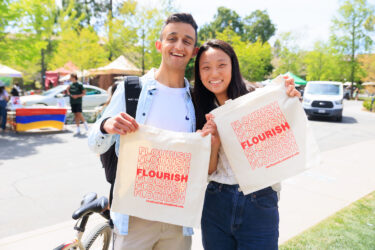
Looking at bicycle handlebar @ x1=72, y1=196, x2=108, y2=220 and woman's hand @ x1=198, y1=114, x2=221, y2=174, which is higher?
woman's hand @ x1=198, y1=114, x2=221, y2=174

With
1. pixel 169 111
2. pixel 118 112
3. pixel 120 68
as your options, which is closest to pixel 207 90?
pixel 169 111

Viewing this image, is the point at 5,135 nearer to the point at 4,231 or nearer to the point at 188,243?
the point at 4,231

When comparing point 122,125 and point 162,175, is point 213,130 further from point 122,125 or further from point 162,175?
point 122,125

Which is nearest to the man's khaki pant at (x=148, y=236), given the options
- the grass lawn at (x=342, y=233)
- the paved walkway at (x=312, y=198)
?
the paved walkway at (x=312, y=198)

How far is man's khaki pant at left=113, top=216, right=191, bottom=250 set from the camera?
65.9 inches

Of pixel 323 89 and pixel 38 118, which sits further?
pixel 323 89

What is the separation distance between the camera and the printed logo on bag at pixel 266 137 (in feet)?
5.27

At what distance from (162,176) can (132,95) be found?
547 mm

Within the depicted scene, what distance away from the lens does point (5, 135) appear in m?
9.27

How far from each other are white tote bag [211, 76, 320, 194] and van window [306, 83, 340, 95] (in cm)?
1543

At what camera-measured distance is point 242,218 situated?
64.6 inches

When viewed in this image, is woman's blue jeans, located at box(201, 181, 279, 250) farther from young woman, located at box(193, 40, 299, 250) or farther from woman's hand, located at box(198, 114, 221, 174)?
woman's hand, located at box(198, 114, 221, 174)

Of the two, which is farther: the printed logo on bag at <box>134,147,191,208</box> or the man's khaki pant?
the man's khaki pant

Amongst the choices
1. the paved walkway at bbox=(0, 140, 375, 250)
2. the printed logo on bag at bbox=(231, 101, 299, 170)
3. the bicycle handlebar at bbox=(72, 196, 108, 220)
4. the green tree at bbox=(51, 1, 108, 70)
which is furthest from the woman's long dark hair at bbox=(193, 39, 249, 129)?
the green tree at bbox=(51, 1, 108, 70)
